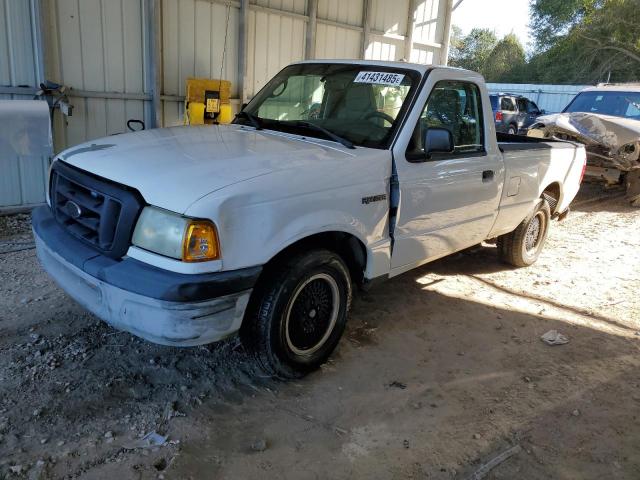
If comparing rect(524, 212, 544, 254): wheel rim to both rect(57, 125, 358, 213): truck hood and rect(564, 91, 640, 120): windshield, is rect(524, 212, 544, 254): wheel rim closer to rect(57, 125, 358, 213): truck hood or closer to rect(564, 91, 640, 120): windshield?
rect(57, 125, 358, 213): truck hood

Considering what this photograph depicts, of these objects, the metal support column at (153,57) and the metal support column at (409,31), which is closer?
the metal support column at (153,57)

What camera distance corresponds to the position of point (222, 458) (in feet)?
8.60

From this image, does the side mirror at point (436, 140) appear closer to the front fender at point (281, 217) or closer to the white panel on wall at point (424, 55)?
the front fender at point (281, 217)

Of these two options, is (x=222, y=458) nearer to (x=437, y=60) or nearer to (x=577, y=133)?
(x=577, y=133)

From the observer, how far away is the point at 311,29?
9.29m

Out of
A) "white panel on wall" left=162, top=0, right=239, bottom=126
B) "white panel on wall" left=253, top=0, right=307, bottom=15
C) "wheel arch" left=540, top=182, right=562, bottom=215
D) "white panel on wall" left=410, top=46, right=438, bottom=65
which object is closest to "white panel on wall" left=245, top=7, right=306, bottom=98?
"white panel on wall" left=253, top=0, right=307, bottom=15

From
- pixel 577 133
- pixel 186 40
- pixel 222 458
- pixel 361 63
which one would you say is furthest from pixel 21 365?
pixel 577 133

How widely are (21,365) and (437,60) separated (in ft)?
36.0

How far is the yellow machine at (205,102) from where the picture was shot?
763 centimetres

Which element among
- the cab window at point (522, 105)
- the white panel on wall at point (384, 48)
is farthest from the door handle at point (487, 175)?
the cab window at point (522, 105)

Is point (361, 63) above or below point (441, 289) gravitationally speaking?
above

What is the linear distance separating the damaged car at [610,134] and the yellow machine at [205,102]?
5.98 meters

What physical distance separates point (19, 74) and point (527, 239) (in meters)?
6.07

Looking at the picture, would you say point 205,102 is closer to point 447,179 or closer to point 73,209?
point 447,179
